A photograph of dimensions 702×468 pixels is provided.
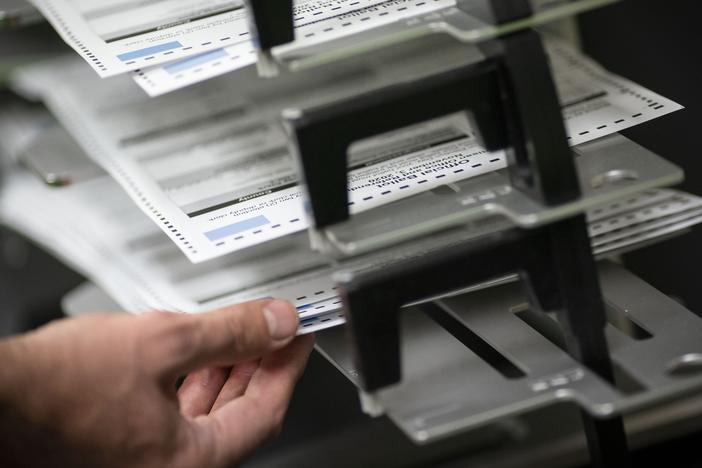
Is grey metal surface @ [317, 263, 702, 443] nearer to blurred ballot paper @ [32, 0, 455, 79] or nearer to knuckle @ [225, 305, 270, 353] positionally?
knuckle @ [225, 305, 270, 353]

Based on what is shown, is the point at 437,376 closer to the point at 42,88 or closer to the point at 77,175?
the point at 77,175

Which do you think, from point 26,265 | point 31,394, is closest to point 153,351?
point 31,394

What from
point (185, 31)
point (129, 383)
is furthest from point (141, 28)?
point (129, 383)

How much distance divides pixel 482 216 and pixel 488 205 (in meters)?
0.02

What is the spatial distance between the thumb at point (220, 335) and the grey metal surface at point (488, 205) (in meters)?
0.06

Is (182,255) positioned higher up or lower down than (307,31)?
lower down

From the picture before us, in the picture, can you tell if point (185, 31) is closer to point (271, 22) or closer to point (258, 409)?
point (271, 22)

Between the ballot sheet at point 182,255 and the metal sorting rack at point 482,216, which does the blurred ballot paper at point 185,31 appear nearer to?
the metal sorting rack at point 482,216

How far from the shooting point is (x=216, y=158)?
93 cm

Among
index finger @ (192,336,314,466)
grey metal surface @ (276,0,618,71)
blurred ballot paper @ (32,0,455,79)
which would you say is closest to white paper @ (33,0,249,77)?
blurred ballot paper @ (32,0,455,79)

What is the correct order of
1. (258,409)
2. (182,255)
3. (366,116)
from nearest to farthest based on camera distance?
(366,116) < (258,409) < (182,255)

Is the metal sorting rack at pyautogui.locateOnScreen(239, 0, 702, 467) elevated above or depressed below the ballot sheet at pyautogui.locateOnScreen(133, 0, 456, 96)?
below

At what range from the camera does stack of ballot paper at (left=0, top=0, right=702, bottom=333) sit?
29.2 inches

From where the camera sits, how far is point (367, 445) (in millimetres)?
1046
